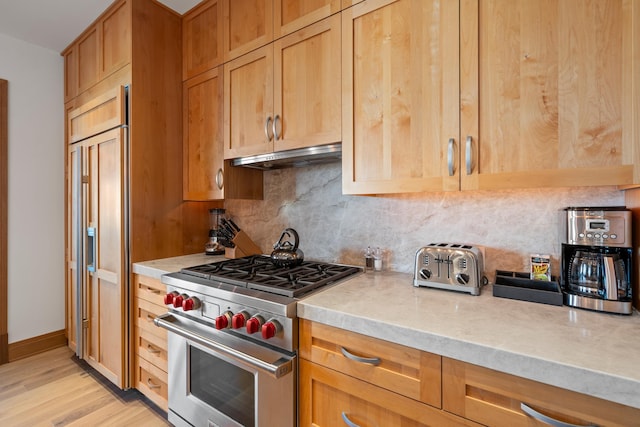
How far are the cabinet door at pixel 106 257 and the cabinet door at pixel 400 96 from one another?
5.00 feet

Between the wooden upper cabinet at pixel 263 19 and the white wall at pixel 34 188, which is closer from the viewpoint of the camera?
the wooden upper cabinet at pixel 263 19

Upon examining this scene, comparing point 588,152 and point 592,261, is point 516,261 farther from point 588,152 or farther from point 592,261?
point 588,152

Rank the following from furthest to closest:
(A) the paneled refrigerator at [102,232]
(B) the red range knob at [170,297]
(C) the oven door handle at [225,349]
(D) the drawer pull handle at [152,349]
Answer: (A) the paneled refrigerator at [102,232], (D) the drawer pull handle at [152,349], (B) the red range knob at [170,297], (C) the oven door handle at [225,349]

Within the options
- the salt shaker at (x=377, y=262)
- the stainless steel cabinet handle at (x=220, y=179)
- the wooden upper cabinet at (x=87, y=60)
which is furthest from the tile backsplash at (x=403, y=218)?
the wooden upper cabinet at (x=87, y=60)

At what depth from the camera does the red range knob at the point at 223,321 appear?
4.21ft

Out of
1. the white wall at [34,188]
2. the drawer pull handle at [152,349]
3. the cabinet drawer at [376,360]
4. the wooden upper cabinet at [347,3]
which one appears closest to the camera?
the cabinet drawer at [376,360]

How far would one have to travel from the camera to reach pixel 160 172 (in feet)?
6.70

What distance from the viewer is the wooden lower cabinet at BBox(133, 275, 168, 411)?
1.72 m

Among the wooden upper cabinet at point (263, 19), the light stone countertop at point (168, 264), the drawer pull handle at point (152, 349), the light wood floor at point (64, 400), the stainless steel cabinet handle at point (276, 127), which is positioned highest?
the wooden upper cabinet at point (263, 19)

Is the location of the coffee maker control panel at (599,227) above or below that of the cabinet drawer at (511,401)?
above

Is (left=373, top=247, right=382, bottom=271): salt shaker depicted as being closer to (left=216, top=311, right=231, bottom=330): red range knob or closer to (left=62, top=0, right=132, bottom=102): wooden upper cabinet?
(left=216, top=311, right=231, bottom=330): red range knob

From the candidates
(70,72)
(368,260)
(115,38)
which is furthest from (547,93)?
(70,72)

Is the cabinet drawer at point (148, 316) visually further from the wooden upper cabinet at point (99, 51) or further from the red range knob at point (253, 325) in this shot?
the wooden upper cabinet at point (99, 51)

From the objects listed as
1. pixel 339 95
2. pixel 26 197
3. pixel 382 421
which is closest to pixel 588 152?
pixel 339 95
